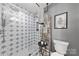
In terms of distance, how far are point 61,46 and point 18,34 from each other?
762mm

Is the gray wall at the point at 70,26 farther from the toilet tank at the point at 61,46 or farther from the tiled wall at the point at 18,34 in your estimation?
the tiled wall at the point at 18,34

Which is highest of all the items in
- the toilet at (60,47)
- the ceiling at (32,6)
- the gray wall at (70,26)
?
the ceiling at (32,6)

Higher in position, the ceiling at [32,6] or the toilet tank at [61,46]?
the ceiling at [32,6]

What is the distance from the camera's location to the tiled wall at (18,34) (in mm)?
1128

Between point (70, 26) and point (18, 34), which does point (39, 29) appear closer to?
point (18, 34)

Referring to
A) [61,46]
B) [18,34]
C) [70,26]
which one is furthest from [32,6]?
[61,46]

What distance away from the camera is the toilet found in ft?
4.00

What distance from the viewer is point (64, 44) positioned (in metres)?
1.22

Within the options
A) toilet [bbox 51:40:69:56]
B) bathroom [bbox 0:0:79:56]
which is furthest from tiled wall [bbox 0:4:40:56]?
toilet [bbox 51:40:69:56]

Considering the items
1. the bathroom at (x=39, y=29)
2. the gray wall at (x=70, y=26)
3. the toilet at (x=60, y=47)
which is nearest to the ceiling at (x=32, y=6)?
the bathroom at (x=39, y=29)

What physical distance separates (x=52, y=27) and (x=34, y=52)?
53cm

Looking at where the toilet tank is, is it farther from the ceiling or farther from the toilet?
the ceiling

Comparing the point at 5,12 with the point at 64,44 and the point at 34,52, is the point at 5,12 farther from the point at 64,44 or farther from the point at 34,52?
the point at 64,44

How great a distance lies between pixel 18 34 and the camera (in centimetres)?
120
